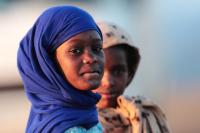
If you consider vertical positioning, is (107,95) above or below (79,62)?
below

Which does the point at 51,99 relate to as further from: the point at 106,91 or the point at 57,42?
the point at 106,91

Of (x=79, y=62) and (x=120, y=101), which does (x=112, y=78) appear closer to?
(x=120, y=101)

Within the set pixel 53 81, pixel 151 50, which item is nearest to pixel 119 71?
pixel 53 81

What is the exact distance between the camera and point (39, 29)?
184 centimetres

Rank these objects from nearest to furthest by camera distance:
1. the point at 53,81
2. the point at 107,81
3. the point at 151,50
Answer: the point at 53,81 → the point at 107,81 → the point at 151,50

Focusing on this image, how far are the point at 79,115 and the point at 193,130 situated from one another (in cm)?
328

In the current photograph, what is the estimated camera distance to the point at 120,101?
2.50m

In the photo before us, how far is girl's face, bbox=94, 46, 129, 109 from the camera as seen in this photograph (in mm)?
2443

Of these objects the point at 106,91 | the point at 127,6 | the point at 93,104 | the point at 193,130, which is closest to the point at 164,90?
the point at 193,130

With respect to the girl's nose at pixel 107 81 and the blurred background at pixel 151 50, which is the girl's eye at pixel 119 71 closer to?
the girl's nose at pixel 107 81

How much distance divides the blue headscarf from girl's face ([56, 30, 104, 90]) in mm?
19

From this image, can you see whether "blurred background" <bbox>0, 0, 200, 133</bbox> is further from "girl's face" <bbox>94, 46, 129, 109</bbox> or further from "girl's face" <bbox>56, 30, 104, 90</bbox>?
"girl's face" <bbox>56, 30, 104, 90</bbox>

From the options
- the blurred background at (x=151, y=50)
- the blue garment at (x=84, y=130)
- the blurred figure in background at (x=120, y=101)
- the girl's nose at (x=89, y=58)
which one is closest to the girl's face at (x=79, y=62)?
the girl's nose at (x=89, y=58)

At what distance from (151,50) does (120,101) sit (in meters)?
2.25
